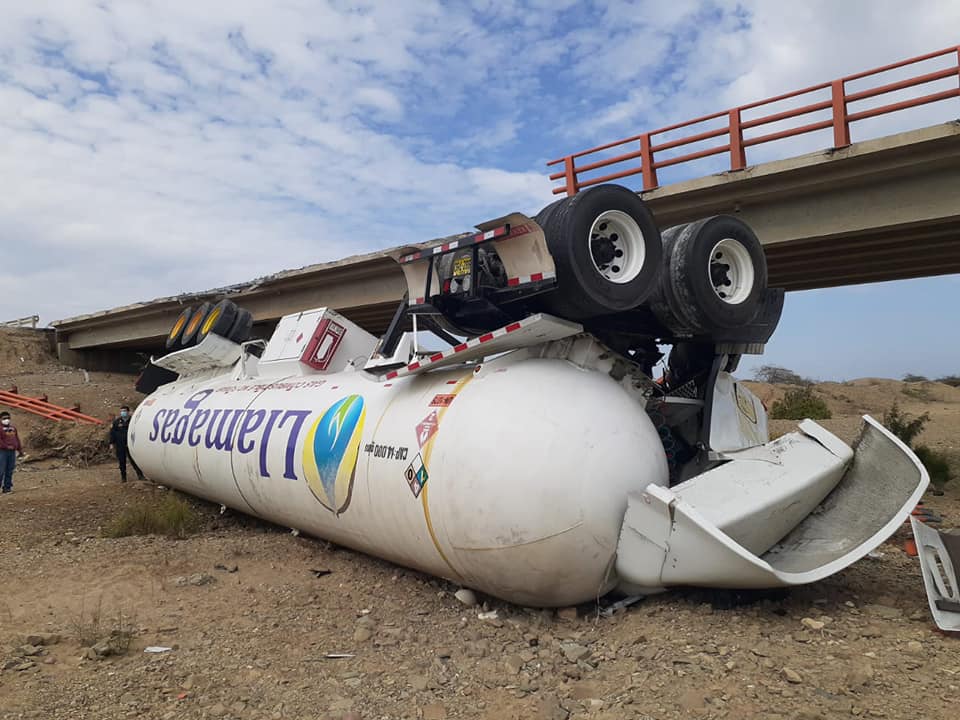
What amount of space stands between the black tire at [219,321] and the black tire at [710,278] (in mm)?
7361

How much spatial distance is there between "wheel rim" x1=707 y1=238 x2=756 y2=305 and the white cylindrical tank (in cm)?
112

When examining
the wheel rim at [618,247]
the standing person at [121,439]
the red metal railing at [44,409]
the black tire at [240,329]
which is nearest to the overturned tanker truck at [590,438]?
the wheel rim at [618,247]

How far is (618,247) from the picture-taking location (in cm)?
499

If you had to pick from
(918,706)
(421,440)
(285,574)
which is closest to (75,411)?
(285,574)

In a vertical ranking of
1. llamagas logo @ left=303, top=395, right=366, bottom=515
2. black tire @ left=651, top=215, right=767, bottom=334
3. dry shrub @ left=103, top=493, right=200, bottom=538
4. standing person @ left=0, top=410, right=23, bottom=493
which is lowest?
dry shrub @ left=103, top=493, right=200, bottom=538

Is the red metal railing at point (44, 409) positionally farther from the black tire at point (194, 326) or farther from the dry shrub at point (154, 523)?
the dry shrub at point (154, 523)

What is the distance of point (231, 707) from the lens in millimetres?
3871

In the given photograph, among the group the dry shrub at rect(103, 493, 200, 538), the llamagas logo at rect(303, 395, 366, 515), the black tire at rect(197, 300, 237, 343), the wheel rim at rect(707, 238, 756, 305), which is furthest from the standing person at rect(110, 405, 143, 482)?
the wheel rim at rect(707, 238, 756, 305)

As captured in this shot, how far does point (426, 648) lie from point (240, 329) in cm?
737

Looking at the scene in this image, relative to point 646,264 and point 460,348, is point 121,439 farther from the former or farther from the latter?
point 646,264

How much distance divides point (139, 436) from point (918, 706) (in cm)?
1107

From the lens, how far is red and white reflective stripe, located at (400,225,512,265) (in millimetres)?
4812

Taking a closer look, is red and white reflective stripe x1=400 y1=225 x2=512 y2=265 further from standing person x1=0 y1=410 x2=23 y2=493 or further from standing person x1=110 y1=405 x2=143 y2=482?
standing person x1=0 y1=410 x2=23 y2=493

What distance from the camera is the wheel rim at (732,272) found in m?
5.36
